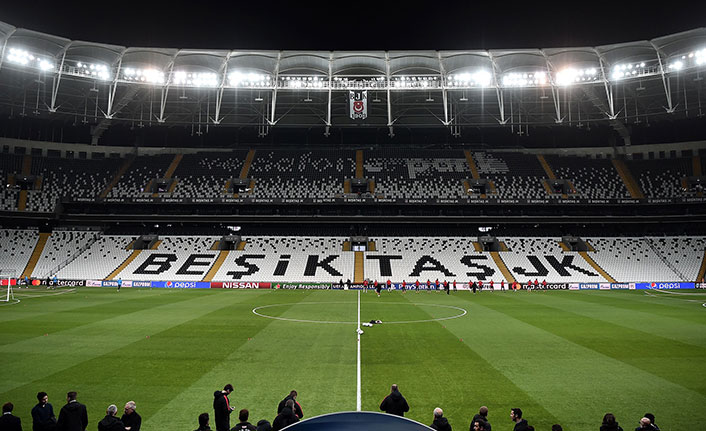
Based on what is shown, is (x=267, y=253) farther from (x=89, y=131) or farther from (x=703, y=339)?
(x=703, y=339)

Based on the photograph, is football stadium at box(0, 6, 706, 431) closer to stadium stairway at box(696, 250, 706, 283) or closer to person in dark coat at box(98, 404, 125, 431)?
stadium stairway at box(696, 250, 706, 283)

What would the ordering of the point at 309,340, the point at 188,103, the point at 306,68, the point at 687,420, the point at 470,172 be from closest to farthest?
1. the point at 687,420
2. the point at 309,340
3. the point at 306,68
4. the point at 188,103
5. the point at 470,172

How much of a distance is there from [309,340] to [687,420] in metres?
12.5

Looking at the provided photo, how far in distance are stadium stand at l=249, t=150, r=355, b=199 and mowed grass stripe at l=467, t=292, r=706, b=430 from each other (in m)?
41.1

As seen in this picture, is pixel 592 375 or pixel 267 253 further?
pixel 267 253

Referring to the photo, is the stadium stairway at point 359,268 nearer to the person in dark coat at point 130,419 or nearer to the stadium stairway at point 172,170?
the stadium stairway at point 172,170

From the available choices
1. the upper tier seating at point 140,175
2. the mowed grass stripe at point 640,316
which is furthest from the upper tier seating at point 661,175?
the upper tier seating at point 140,175

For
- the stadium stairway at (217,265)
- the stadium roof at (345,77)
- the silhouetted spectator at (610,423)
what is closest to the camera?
the silhouetted spectator at (610,423)

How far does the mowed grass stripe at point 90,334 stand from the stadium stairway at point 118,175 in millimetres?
34031

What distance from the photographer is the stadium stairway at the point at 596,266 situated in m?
49.7

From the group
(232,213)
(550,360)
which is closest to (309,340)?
(550,360)

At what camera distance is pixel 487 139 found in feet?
234

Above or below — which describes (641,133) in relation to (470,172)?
above

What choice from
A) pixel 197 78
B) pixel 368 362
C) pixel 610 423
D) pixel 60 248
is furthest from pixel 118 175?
pixel 610 423
